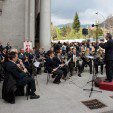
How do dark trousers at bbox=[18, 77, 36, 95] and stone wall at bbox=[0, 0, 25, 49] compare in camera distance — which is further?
stone wall at bbox=[0, 0, 25, 49]

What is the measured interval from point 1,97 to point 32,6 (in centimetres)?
1656

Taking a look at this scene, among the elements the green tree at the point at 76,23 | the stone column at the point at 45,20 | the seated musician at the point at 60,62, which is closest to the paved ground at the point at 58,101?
the seated musician at the point at 60,62

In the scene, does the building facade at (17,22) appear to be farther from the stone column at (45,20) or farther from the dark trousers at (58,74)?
the dark trousers at (58,74)

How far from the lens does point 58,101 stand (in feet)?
34.0

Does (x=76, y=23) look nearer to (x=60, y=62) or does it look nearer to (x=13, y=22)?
(x=13, y=22)

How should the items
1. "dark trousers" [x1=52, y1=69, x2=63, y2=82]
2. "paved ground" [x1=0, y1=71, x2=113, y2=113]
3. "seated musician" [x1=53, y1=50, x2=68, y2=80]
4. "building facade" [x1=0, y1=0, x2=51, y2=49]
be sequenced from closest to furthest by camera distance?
"paved ground" [x1=0, y1=71, x2=113, y2=113] < "dark trousers" [x1=52, y1=69, x2=63, y2=82] < "seated musician" [x1=53, y1=50, x2=68, y2=80] < "building facade" [x1=0, y1=0, x2=51, y2=49]

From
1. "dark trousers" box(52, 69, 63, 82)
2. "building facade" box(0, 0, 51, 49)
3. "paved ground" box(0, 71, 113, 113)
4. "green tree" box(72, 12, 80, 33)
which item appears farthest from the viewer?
"green tree" box(72, 12, 80, 33)

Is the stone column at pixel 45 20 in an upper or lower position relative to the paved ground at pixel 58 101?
upper

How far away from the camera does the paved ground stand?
9297 millimetres

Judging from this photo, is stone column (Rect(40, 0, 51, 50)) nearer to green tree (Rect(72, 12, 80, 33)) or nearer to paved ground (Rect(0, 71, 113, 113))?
paved ground (Rect(0, 71, 113, 113))

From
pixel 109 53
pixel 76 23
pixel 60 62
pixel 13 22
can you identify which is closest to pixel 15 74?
pixel 109 53

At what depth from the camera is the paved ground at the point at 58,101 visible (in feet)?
30.5

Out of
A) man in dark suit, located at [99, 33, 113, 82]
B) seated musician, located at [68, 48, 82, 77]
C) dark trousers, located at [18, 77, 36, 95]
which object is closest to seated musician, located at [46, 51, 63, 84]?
seated musician, located at [68, 48, 82, 77]

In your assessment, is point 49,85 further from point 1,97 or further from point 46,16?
point 46,16
